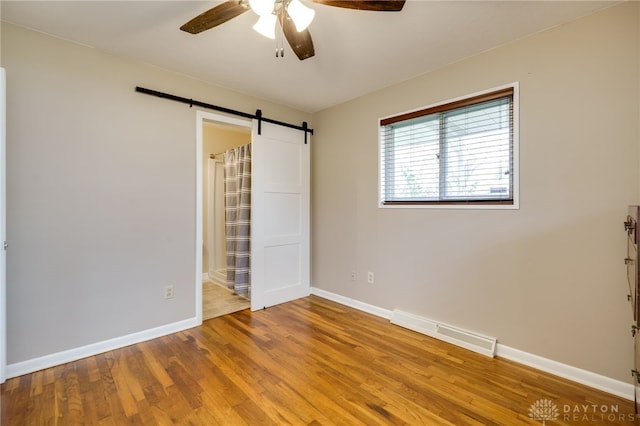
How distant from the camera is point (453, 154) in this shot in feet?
8.31

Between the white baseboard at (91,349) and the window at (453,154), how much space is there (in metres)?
2.42

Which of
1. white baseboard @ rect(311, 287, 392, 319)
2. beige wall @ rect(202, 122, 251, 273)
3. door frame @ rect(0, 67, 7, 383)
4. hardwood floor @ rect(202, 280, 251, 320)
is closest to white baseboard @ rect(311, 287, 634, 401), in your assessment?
white baseboard @ rect(311, 287, 392, 319)

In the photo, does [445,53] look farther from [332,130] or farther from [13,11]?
[13,11]

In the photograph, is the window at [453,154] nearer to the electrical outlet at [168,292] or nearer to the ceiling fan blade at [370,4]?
the ceiling fan blade at [370,4]

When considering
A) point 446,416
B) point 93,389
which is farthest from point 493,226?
point 93,389

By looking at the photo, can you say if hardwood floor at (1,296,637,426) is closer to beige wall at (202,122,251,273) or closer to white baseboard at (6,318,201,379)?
white baseboard at (6,318,201,379)

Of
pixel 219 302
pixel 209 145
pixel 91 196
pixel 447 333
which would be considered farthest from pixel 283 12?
pixel 209 145

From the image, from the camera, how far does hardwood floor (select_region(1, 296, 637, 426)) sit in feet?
5.25

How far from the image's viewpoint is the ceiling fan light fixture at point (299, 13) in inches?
55.9

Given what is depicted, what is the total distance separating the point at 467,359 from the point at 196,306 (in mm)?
2432

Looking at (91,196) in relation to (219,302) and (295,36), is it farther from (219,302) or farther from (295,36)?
(295,36)

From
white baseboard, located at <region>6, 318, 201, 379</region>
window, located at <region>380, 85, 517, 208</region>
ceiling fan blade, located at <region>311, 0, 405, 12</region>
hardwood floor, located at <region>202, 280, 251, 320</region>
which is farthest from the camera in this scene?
hardwood floor, located at <region>202, 280, 251, 320</region>

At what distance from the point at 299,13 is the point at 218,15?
47 cm

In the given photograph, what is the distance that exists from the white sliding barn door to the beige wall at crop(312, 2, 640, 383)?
1.33 metres
